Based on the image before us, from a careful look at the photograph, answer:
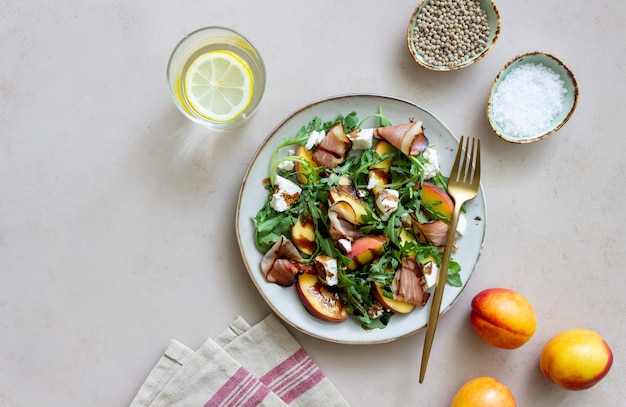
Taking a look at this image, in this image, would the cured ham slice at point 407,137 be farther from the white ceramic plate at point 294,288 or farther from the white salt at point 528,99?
the white salt at point 528,99

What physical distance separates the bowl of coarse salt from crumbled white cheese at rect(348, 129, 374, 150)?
0.32 metres

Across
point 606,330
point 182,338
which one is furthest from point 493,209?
point 182,338

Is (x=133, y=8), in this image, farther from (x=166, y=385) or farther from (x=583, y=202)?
(x=583, y=202)

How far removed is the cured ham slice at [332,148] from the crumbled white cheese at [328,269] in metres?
0.23

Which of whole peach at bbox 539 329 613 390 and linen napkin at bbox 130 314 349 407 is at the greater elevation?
linen napkin at bbox 130 314 349 407

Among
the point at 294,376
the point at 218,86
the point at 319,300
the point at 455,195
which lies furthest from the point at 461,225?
the point at 218,86

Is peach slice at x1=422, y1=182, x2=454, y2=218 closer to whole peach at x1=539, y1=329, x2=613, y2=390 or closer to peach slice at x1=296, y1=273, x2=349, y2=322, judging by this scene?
peach slice at x1=296, y1=273, x2=349, y2=322

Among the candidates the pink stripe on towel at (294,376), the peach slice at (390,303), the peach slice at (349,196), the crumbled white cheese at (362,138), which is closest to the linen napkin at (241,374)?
the pink stripe on towel at (294,376)

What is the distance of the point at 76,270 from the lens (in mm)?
1554

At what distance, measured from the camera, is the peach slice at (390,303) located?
56.1 inches

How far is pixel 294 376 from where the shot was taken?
4.99 ft


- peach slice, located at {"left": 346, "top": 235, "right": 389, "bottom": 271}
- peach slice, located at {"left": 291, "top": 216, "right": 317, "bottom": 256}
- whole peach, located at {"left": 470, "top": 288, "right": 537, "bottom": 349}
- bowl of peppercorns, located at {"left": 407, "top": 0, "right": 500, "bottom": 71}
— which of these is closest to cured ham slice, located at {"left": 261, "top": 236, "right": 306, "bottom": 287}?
peach slice, located at {"left": 291, "top": 216, "right": 317, "bottom": 256}

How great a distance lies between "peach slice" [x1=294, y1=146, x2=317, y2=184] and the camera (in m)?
1.42

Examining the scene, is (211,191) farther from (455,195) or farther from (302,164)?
(455,195)
